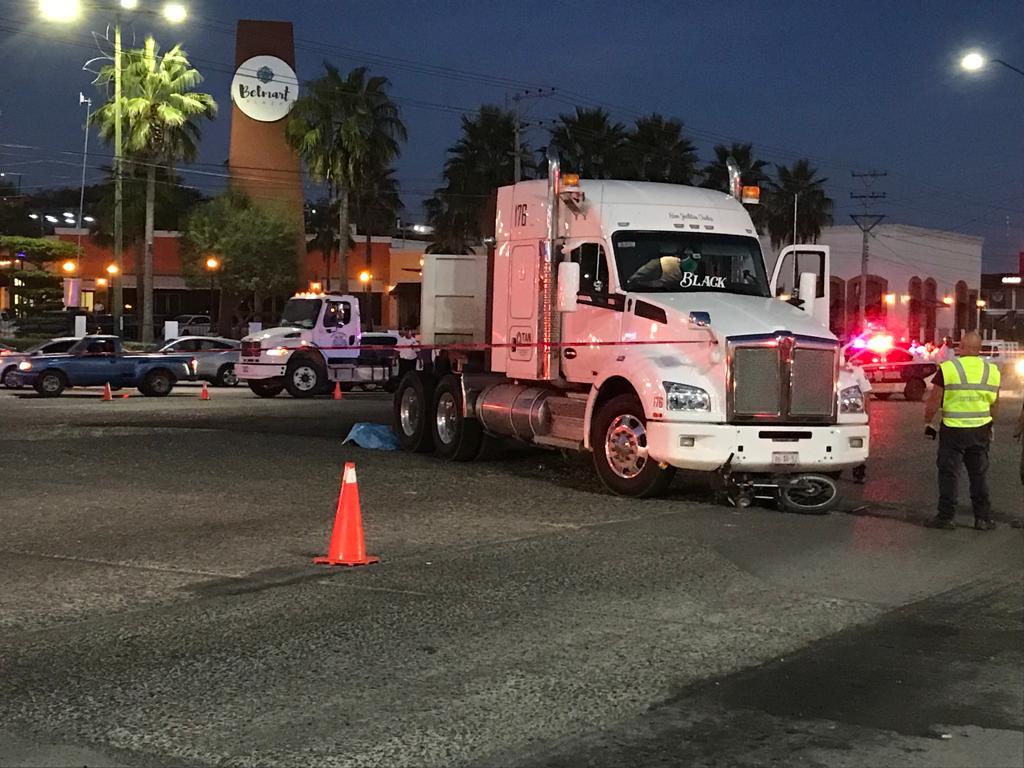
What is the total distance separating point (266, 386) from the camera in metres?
30.6

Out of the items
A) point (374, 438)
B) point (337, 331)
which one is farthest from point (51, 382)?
point (374, 438)

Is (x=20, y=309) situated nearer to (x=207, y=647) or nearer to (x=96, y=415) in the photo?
(x=96, y=415)

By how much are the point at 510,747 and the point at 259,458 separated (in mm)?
11859

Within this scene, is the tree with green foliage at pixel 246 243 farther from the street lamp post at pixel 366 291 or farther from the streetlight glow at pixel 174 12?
the streetlight glow at pixel 174 12

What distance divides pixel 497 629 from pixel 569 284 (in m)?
6.60

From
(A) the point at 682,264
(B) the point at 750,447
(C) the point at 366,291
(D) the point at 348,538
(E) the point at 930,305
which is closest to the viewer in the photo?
(D) the point at 348,538

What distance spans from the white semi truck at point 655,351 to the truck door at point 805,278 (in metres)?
0.02

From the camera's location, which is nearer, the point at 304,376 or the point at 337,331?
the point at 304,376

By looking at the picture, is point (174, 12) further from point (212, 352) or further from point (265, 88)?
point (265, 88)

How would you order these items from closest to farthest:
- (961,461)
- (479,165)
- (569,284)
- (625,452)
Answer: (961,461) → (625,452) → (569,284) → (479,165)

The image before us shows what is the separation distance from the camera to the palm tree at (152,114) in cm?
4928

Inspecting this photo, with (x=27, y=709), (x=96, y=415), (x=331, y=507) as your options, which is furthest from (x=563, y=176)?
(x=96, y=415)

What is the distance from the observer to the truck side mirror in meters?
13.5

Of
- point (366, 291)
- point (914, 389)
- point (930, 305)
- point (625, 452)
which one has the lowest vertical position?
point (625, 452)
